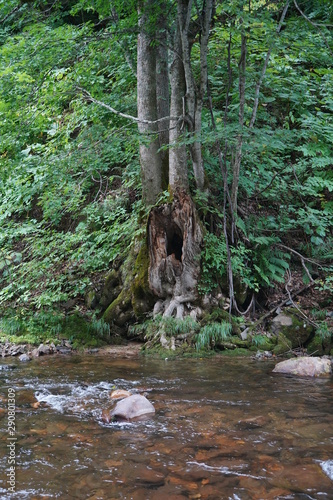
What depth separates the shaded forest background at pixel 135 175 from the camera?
319 inches

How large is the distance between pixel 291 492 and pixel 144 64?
26.1ft

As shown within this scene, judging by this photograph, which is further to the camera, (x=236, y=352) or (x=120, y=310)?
(x=120, y=310)

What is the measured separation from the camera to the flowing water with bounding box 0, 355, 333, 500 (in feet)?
9.45

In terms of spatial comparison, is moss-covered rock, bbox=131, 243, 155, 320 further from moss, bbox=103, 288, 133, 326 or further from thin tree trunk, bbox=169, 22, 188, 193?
thin tree trunk, bbox=169, 22, 188, 193

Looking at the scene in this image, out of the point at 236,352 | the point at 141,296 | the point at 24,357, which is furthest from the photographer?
the point at 141,296

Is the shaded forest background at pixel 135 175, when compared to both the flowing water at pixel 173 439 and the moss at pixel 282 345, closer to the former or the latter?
the moss at pixel 282 345

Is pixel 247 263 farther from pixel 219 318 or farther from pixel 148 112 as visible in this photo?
pixel 148 112

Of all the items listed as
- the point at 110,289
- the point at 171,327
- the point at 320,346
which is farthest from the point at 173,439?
the point at 110,289

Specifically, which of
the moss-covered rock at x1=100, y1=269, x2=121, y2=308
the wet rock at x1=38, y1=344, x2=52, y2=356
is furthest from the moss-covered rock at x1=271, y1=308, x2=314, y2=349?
the wet rock at x1=38, y1=344, x2=52, y2=356

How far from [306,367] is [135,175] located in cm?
569

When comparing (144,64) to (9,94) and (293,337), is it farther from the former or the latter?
(293,337)

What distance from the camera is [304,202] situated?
9.49 metres

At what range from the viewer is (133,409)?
4219 mm

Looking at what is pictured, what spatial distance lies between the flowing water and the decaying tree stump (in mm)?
2094
